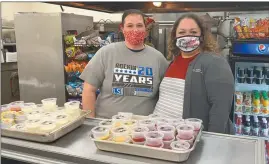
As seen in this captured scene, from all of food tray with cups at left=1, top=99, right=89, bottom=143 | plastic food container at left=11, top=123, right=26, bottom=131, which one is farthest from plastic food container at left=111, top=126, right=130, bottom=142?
plastic food container at left=11, top=123, right=26, bottom=131

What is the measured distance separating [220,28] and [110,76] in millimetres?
1673

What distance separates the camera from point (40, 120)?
1.48m

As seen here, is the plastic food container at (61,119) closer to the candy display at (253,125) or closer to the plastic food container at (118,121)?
the plastic food container at (118,121)

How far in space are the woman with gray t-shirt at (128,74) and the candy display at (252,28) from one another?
106cm

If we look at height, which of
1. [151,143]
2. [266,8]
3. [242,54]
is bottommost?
[151,143]

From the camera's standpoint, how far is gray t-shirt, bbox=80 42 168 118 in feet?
6.37

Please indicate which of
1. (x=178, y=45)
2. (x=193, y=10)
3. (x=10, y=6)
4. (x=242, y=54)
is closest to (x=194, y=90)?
(x=178, y=45)

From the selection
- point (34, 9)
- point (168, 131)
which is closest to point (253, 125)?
point (168, 131)

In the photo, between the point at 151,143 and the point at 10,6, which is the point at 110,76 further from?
the point at 10,6

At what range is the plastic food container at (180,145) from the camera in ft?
3.75

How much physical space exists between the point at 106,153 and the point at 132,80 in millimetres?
782

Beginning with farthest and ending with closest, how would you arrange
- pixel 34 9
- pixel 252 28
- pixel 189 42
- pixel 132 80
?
1. pixel 34 9
2. pixel 252 28
3. pixel 132 80
4. pixel 189 42

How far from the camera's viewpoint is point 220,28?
307 centimetres

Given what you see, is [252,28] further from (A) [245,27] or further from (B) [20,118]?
(B) [20,118]
